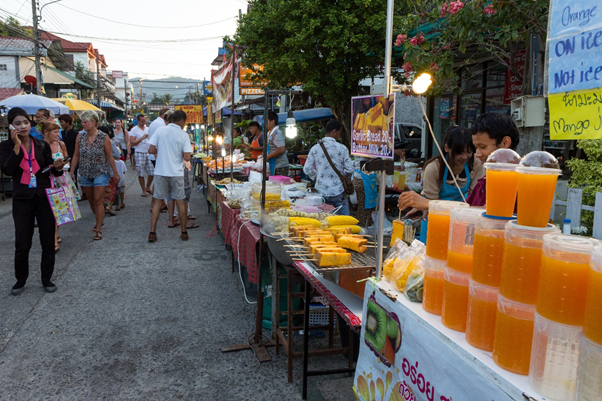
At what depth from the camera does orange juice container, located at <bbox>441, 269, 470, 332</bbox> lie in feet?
5.16

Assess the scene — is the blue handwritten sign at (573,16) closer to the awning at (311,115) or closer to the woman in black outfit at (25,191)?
the woman in black outfit at (25,191)

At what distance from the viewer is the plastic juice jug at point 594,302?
3.49 ft

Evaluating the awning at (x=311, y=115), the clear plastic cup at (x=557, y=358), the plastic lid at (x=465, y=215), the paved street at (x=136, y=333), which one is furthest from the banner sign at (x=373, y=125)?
the awning at (x=311, y=115)

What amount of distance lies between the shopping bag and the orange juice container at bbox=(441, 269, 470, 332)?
4636 millimetres

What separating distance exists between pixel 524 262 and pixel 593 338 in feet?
0.88

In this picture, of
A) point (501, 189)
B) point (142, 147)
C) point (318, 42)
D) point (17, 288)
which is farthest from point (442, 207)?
point (142, 147)

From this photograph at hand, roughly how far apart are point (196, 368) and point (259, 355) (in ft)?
1.68

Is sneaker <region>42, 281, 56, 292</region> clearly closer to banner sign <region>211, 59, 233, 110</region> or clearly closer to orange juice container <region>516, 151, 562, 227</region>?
banner sign <region>211, 59, 233, 110</region>

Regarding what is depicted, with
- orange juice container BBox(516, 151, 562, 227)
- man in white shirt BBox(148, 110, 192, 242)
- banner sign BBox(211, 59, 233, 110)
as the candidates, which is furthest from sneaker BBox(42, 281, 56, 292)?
orange juice container BBox(516, 151, 562, 227)

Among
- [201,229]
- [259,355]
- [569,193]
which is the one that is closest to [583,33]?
[259,355]

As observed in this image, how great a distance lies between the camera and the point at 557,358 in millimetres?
1177

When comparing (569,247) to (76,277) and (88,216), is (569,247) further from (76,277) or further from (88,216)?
(88,216)

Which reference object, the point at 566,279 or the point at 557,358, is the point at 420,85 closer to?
the point at 566,279

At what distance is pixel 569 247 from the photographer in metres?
1.14
